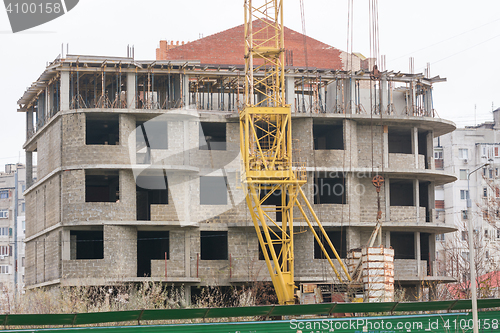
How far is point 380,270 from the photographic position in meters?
33.2

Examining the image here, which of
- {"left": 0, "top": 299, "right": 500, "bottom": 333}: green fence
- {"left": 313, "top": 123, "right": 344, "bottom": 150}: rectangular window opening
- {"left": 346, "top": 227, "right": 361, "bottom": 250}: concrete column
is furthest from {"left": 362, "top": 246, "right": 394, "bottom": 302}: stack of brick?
{"left": 313, "top": 123, "right": 344, "bottom": 150}: rectangular window opening

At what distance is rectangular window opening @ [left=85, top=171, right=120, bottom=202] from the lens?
42.8m

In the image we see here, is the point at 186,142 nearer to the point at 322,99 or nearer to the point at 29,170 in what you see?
the point at 322,99

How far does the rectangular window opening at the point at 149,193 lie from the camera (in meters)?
41.9

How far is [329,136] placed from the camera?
4594 centimetres

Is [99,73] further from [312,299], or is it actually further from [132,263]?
[312,299]

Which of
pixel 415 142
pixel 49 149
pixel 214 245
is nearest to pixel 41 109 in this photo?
pixel 49 149

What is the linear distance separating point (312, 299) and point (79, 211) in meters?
13.4

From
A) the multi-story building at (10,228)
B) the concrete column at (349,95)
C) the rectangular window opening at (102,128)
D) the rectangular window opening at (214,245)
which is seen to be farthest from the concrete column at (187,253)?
the multi-story building at (10,228)

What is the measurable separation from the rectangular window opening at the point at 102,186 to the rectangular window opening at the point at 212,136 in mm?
5332

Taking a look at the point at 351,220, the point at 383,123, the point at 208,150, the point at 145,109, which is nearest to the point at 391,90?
the point at 383,123

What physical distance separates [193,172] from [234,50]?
591 inches

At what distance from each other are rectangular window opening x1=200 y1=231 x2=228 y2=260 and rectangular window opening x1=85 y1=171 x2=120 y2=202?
5.82 m

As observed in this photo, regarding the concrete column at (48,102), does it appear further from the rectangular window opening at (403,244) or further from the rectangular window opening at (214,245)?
the rectangular window opening at (403,244)
